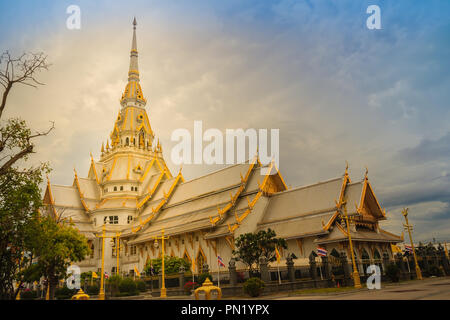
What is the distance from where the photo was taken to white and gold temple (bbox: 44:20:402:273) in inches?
1139

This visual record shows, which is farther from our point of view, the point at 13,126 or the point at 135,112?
the point at 135,112

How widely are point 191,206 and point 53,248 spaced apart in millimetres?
21400

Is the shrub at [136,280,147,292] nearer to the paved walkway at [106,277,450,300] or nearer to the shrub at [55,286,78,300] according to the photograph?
the shrub at [55,286,78,300]

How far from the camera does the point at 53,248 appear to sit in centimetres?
1880

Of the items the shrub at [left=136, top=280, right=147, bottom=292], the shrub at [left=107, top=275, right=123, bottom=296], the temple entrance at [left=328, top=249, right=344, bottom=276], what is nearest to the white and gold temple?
the temple entrance at [left=328, top=249, right=344, bottom=276]

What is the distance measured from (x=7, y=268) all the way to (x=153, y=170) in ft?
122

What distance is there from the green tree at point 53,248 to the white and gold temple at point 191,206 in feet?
12.9

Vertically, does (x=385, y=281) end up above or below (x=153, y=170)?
below

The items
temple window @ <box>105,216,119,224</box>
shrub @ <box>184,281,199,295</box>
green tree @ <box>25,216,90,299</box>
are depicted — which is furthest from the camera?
temple window @ <box>105,216,119,224</box>

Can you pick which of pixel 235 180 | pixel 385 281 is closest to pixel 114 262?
pixel 235 180

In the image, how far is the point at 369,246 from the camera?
28.3 metres

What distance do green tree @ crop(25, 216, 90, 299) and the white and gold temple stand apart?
3.93 meters

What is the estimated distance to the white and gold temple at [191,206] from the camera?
Result: 28938 millimetres
